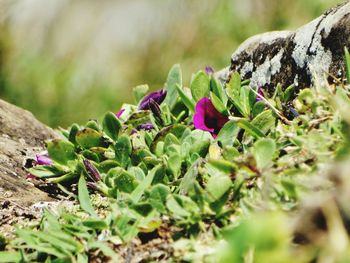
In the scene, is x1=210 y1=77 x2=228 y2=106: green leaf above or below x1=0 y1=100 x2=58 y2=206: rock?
above

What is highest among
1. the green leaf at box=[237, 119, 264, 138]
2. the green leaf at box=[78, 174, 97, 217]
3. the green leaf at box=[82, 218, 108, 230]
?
the green leaf at box=[237, 119, 264, 138]

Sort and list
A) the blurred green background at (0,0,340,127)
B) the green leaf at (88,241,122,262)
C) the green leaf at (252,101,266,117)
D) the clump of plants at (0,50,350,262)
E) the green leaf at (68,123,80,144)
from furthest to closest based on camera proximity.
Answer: the blurred green background at (0,0,340,127)
the green leaf at (68,123,80,144)
the green leaf at (252,101,266,117)
the green leaf at (88,241,122,262)
the clump of plants at (0,50,350,262)

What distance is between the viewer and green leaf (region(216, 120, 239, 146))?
5.16 feet

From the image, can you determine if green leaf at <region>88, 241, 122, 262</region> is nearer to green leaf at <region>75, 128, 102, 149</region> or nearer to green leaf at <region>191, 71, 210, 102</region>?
green leaf at <region>75, 128, 102, 149</region>

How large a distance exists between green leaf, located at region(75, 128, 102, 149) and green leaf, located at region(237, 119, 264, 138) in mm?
538

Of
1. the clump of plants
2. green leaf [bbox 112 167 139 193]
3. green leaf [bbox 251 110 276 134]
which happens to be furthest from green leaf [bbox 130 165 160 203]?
green leaf [bbox 251 110 276 134]

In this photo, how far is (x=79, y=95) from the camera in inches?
183

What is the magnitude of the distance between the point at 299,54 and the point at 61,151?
841 millimetres

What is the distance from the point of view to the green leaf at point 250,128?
4.67 feet

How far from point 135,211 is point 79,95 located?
3510mm

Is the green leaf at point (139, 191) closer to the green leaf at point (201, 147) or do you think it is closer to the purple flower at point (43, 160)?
the green leaf at point (201, 147)

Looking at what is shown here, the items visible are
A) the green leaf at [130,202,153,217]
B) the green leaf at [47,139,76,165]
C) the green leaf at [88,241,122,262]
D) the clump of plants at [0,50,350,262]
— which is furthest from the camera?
the green leaf at [47,139,76,165]

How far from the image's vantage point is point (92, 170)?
1.59 metres

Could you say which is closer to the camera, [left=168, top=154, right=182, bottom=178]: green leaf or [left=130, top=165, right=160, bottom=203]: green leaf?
[left=130, top=165, right=160, bottom=203]: green leaf
